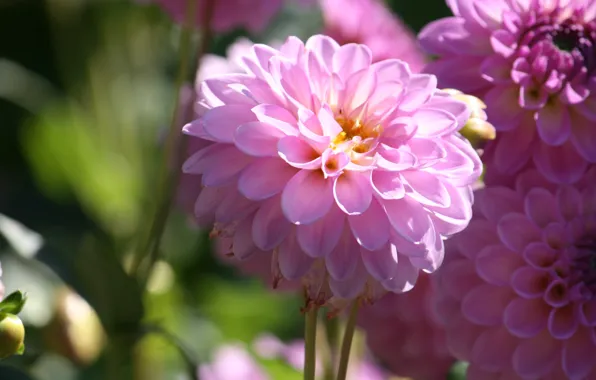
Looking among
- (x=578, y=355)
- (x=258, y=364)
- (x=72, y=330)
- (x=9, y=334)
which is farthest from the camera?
(x=258, y=364)

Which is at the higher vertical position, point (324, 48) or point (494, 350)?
point (324, 48)

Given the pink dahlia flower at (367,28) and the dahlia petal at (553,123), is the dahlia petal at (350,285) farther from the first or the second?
the pink dahlia flower at (367,28)

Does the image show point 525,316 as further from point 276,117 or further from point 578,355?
point 276,117

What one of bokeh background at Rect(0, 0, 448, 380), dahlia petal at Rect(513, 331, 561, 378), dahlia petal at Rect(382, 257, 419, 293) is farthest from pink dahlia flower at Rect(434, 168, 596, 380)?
bokeh background at Rect(0, 0, 448, 380)

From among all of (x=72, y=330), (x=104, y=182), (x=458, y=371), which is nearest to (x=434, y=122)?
(x=458, y=371)

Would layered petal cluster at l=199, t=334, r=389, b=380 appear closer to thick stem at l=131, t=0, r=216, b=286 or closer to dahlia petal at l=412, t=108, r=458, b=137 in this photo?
thick stem at l=131, t=0, r=216, b=286
